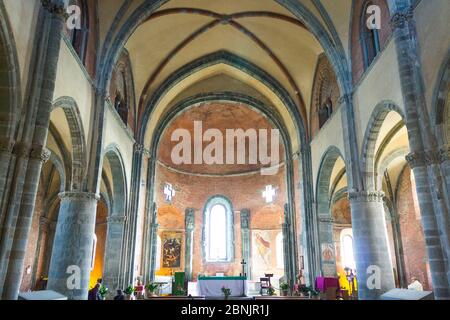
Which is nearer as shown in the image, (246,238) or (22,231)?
(22,231)

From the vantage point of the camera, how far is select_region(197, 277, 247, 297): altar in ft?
50.2

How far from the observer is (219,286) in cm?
1541

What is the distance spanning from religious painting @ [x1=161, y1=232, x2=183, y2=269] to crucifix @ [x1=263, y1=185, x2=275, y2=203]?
6922mm

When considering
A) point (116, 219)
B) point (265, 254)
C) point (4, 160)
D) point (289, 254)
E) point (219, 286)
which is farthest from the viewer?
point (265, 254)

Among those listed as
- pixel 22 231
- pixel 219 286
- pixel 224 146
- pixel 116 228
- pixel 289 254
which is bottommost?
pixel 219 286

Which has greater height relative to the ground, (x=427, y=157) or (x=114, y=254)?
(x=427, y=157)

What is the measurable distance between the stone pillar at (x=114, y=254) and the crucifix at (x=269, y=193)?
12924mm

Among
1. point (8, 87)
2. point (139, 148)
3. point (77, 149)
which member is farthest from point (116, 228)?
point (8, 87)

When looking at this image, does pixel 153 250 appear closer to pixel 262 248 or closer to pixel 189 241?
pixel 189 241

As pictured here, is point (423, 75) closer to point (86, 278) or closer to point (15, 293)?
point (15, 293)

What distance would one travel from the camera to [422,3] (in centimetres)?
924

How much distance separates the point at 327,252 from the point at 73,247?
11.4 metres

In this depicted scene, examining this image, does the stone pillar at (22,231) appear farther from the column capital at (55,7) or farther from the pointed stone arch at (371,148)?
the pointed stone arch at (371,148)
